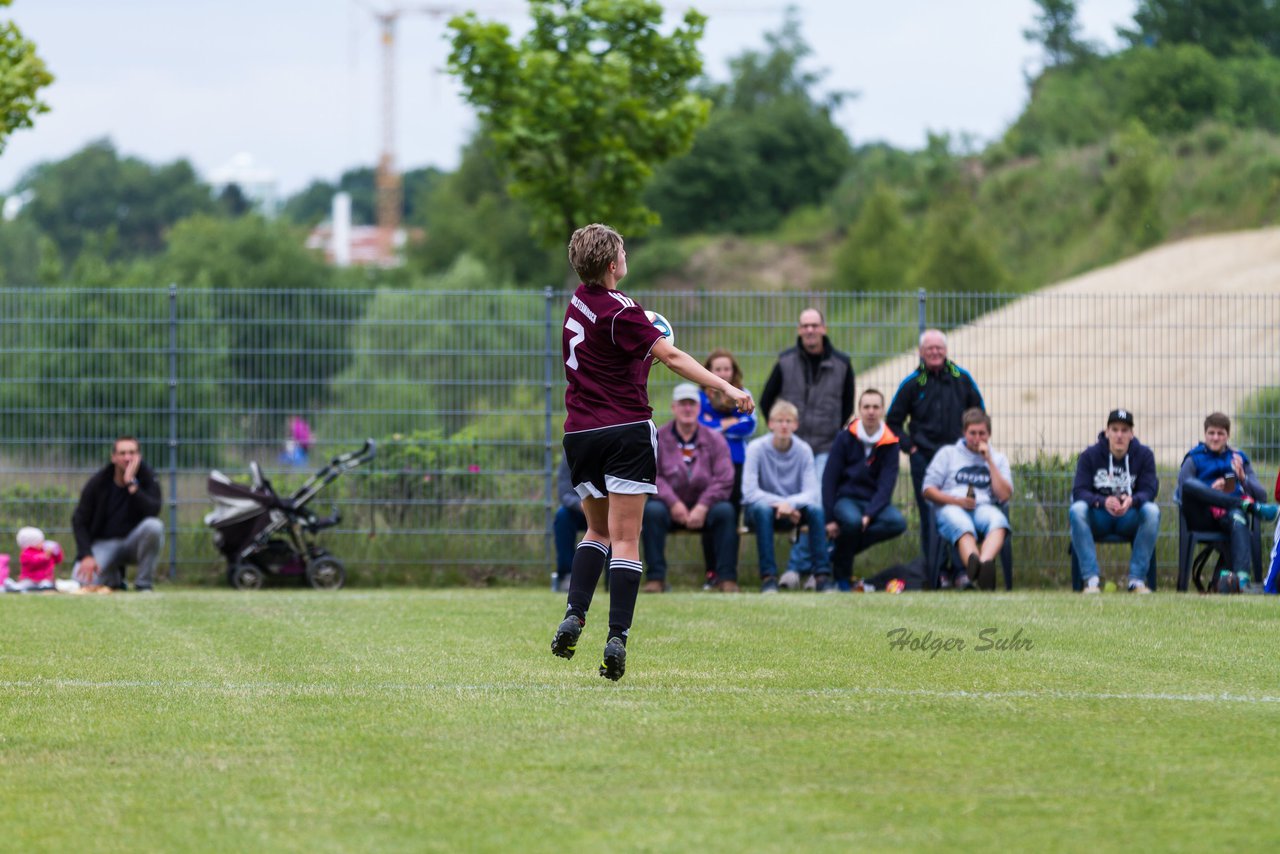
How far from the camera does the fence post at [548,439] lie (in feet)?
47.5

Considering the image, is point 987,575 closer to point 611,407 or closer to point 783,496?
point 783,496

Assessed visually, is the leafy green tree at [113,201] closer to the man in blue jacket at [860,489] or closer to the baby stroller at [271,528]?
the baby stroller at [271,528]

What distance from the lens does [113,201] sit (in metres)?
119

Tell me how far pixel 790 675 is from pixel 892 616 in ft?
9.22

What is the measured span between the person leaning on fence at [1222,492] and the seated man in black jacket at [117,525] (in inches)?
311

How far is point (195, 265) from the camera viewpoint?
65250mm

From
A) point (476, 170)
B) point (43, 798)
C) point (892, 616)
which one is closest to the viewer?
point (43, 798)

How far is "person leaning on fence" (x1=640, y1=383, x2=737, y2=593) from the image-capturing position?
13.0 m

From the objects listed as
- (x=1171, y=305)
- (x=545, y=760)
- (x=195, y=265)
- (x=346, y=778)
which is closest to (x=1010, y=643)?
(x=545, y=760)

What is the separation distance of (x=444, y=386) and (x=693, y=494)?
263 cm

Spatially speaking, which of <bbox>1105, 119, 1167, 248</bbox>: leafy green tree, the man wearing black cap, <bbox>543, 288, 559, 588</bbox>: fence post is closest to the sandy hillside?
the man wearing black cap

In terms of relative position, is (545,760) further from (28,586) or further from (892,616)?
(28,586)

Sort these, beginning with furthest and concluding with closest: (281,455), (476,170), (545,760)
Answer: (476,170) < (281,455) < (545,760)

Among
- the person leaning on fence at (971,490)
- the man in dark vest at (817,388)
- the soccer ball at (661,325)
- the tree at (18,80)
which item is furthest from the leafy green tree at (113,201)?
the soccer ball at (661,325)
